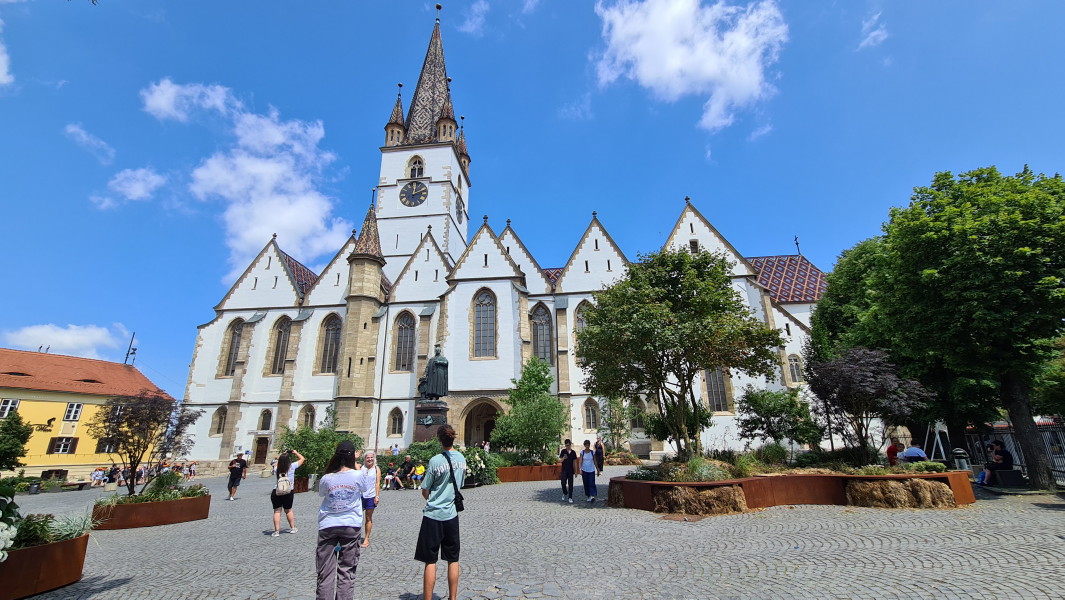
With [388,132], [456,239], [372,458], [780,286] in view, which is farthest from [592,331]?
[388,132]

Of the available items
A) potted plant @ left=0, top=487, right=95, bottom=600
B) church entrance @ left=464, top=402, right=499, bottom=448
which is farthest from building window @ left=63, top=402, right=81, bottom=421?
potted plant @ left=0, top=487, right=95, bottom=600

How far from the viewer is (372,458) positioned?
8.17m

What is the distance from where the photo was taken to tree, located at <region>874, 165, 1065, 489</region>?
424 inches

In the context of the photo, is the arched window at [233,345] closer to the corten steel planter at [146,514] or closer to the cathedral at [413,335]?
the cathedral at [413,335]

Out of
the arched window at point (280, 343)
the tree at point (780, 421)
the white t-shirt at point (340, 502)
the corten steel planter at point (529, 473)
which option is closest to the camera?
the white t-shirt at point (340, 502)

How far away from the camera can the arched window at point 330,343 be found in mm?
29938

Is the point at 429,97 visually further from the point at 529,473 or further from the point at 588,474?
the point at 588,474

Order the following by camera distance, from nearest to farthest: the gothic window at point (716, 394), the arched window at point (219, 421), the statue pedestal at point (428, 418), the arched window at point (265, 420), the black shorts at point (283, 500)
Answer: the black shorts at point (283, 500), the statue pedestal at point (428, 418), the gothic window at point (716, 394), the arched window at point (265, 420), the arched window at point (219, 421)

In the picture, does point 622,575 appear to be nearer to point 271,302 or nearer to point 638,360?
point 638,360

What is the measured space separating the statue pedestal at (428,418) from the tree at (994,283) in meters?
16.0

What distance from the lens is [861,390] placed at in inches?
467

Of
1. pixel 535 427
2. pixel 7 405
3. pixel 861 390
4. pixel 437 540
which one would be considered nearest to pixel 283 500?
pixel 437 540

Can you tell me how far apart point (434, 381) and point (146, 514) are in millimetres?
11311

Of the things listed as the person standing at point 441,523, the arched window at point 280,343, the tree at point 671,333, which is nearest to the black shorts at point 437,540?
the person standing at point 441,523
